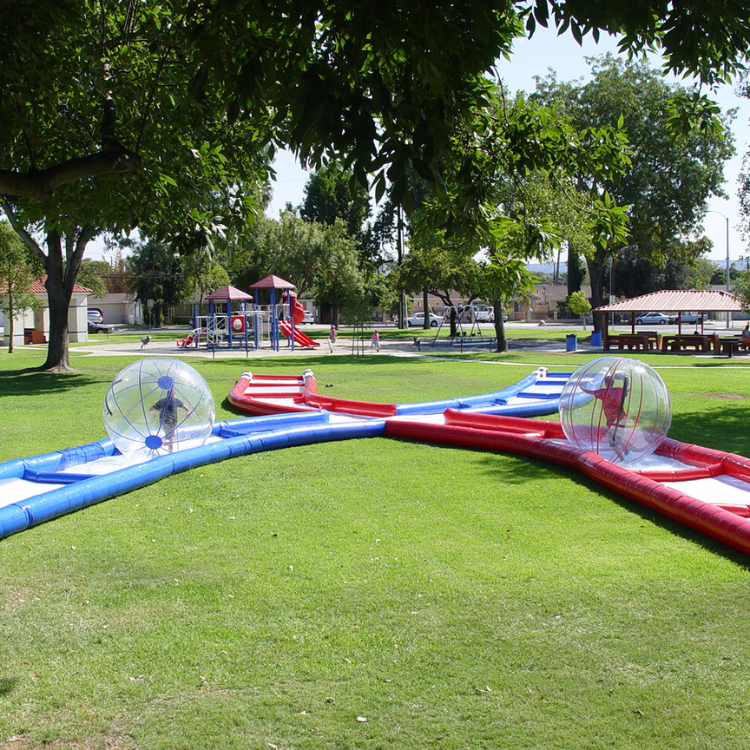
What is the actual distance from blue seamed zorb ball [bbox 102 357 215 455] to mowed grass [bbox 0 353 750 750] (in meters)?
1.12

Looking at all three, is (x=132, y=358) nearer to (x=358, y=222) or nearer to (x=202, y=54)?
(x=202, y=54)

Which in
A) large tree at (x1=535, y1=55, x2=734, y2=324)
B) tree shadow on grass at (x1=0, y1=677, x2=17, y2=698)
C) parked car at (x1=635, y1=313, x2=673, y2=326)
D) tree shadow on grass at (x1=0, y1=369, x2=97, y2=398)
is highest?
large tree at (x1=535, y1=55, x2=734, y2=324)

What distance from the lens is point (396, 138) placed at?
3.65 meters

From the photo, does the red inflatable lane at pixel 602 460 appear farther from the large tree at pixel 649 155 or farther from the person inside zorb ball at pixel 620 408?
the large tree at pixel 649 155

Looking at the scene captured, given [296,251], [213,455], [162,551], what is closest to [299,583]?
[162,551]

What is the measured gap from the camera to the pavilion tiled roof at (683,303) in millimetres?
36281

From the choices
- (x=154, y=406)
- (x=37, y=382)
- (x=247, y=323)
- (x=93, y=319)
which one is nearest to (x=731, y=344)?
(x=247, y=323)

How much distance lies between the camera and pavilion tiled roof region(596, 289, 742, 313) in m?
36.3

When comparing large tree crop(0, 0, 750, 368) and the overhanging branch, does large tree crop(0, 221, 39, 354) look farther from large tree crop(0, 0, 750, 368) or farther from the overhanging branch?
the overhanging branch

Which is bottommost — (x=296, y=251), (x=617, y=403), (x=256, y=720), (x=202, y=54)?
(x=256, y=720)

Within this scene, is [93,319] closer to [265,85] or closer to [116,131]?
[116,131]

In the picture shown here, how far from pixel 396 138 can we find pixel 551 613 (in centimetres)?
325

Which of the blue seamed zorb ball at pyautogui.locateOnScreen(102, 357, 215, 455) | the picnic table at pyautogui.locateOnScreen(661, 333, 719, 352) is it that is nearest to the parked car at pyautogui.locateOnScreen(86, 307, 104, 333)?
the picnic table at pyautogui.locateOnScreen(661, 333, 719, 352)

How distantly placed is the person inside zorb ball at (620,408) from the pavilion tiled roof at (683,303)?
28982mm
